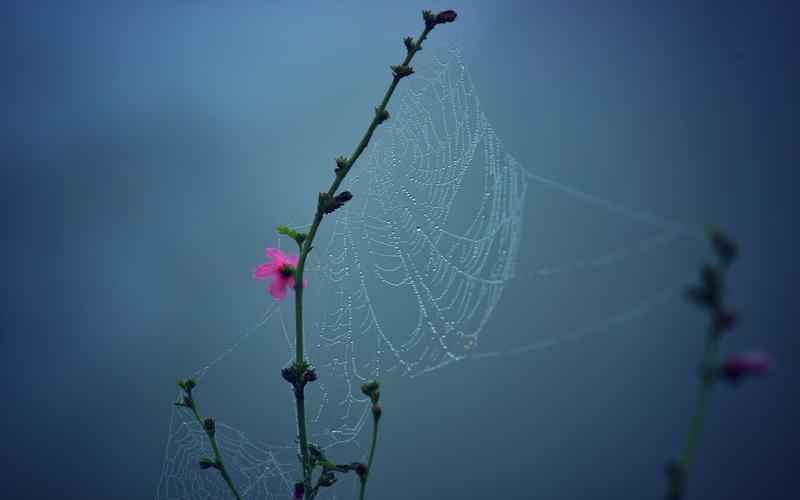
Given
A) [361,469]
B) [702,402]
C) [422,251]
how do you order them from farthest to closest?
[422,251] → [361,469] → [702,402]

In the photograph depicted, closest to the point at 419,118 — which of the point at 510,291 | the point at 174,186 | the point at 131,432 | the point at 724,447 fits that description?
the point at 510,291

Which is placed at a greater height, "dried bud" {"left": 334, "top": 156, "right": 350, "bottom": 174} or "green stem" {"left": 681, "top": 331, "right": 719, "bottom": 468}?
"dried bud" {"left": 334, "top": 156, "right": 350, "bottom": 174}

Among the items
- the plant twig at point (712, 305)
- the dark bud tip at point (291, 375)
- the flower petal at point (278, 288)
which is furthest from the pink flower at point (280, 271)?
the plant twig at point (712, 305)

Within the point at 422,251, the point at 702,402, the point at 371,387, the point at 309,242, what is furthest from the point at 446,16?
the point at 422,251

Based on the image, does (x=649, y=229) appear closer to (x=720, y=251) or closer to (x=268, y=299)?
(x=720, y=251)

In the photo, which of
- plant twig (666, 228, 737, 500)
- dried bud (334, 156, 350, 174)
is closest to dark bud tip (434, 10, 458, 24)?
dried bud (334, 156, 350, 174)

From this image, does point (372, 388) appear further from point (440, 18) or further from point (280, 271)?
point (440, 18)

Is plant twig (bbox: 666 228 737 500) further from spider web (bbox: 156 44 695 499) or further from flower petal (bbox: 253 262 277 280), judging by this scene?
flower petal (bbox: 253 262 277 280)

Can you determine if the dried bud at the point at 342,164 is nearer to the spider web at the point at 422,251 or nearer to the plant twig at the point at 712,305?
the spider web at the point at 422,251
